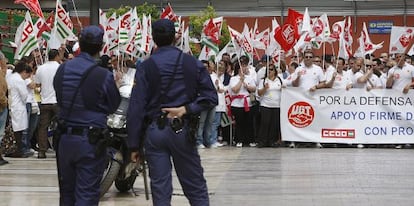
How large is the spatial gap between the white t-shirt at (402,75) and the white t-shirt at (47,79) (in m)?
7.28

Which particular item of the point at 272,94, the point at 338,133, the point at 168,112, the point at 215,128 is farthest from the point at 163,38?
the point at 338,133

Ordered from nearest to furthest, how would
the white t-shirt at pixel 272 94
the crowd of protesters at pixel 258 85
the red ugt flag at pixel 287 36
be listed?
the crowd of protesters at pixel 258 85, the white t-shirt at pixel 272 94, the red ugt flag at pixel 287 36

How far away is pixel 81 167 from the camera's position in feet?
21.5

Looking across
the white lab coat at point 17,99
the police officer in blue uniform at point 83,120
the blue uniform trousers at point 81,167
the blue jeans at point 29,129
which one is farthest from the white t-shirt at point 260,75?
the blue uniform trousers at point 81,167

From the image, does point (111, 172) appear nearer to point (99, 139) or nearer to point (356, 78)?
point (99, 139)

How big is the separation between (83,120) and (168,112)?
73 centimetres

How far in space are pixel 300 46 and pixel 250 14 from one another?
27182mm

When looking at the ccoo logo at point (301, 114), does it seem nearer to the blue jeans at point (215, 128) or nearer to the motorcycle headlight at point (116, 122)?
the blue jeans at point (215, 128)

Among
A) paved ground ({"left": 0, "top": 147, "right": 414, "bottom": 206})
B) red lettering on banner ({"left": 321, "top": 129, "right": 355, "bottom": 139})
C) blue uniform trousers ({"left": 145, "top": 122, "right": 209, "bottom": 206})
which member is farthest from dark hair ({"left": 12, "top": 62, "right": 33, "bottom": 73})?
blue uniform trousers ({"left": 145, "top": 122, "right": 209, "bottom": 206})

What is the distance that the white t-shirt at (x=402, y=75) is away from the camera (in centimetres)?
1664

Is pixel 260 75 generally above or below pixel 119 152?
above

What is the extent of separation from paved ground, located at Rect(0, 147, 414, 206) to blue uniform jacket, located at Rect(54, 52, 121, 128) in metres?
3.07

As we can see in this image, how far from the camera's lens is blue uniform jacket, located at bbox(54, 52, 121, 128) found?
659 centimetres

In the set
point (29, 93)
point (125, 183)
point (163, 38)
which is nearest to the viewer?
point (163, 38)
